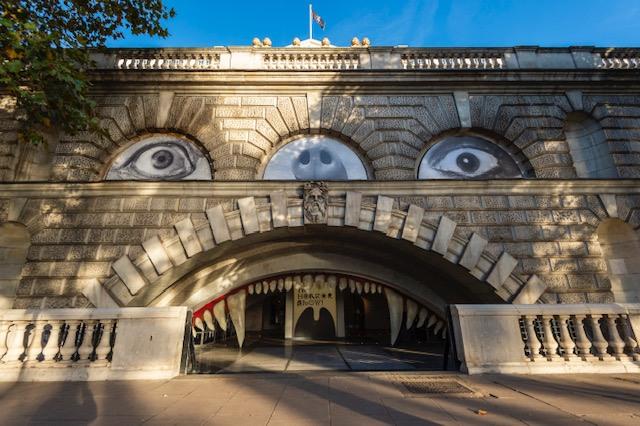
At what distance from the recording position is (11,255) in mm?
9359

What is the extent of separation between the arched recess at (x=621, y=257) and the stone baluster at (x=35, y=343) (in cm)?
1388

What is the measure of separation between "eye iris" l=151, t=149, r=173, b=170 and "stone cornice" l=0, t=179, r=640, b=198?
3.41 feet

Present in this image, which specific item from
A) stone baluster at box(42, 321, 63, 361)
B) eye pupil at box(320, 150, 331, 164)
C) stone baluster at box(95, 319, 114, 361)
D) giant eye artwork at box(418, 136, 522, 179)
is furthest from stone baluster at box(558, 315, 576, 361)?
stone baluster at box(42, 321, 63, 361)

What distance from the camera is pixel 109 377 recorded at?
17.9 feet

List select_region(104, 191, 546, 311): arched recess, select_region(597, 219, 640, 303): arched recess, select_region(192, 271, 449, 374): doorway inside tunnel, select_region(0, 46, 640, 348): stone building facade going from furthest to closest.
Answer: select_region(597, 219, 640, 303): arched recess, select_region(0, 46, 640, 348): stone building facade, select_region(104, 191, 546, 311): arched recess, select_region(192, 271, 449, 374): doorway inside tunnel

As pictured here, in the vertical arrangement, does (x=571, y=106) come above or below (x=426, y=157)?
above

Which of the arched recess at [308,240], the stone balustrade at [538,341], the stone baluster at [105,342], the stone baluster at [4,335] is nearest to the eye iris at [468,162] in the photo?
the arched recess at [308,240]

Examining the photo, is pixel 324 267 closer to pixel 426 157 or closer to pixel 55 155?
pixel 426 157

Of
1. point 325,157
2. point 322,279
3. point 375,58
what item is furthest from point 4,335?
point 375,58

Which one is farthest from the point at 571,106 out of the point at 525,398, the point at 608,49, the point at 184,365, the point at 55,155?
the point at 55,155

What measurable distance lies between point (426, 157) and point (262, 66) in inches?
253

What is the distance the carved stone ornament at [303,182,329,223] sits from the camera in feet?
29.0

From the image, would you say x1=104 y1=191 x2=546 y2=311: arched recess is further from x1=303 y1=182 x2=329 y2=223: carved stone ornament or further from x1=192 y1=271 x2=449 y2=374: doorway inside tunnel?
x1=192 y1=271 x2=449 y2=374: doorway inside tunnel

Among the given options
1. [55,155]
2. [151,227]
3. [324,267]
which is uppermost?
[55,155]
